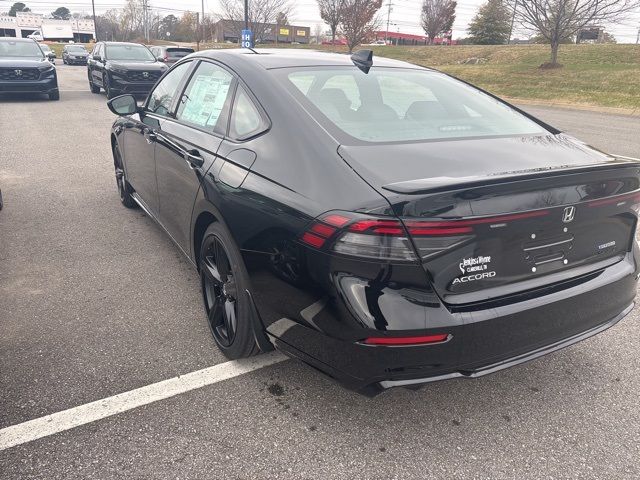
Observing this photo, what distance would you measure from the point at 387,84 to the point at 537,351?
177cm

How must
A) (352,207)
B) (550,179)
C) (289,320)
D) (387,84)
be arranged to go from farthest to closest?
(387,84), (289,320), (550,179), (352,207)

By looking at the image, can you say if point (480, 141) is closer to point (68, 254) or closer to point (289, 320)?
point (289, 320)

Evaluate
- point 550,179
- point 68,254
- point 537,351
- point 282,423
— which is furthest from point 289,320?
point 68,254

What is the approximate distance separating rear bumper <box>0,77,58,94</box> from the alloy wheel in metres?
13.9

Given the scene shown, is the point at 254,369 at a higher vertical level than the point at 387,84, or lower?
lower

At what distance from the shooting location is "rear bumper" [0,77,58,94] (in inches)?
548

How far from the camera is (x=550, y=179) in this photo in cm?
208

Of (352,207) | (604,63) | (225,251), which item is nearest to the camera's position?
(352,207)

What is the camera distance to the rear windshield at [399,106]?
8.46ft

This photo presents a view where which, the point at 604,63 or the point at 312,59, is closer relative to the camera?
the point at 312,59

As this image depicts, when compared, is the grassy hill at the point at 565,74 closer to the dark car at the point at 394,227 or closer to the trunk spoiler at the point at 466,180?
the dark car at the point at 394,227

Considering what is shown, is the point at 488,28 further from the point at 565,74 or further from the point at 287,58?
the point at 287,58

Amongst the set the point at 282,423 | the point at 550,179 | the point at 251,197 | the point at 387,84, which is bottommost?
the point at 282,423

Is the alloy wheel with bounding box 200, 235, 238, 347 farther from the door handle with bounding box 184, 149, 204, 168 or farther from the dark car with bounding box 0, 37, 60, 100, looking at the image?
the dark car with bounding box 0, 37, 60, 100
